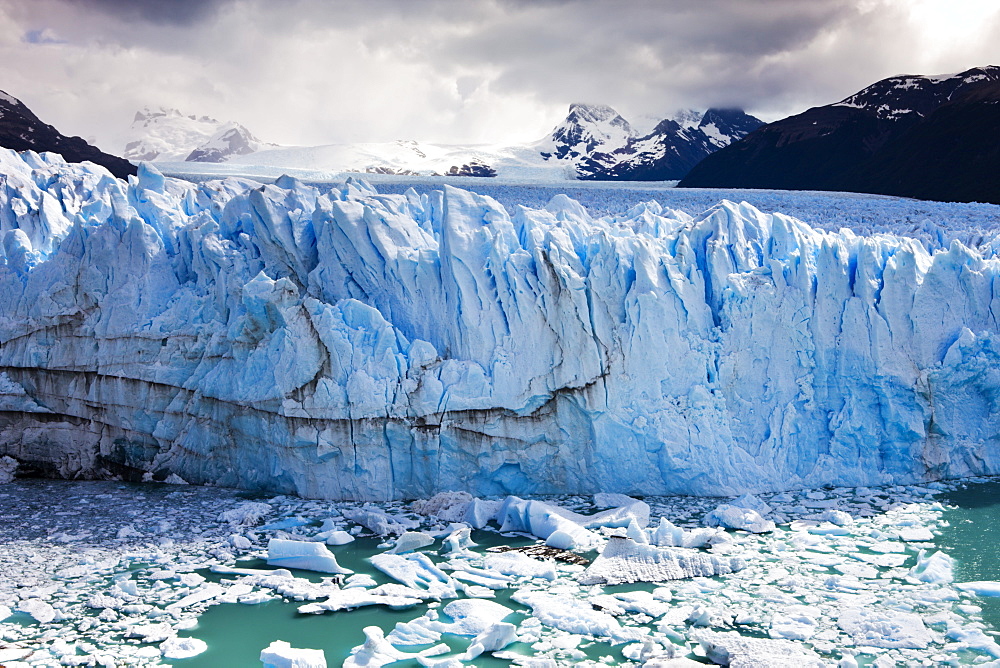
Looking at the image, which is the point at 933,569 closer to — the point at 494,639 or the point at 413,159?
the point at 494,639

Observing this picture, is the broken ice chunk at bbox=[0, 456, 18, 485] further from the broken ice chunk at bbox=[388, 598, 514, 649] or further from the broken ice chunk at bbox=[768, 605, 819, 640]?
the broken ice chunk at bbox=[768, 605, 819, 640]

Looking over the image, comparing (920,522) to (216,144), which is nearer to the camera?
(920,522)

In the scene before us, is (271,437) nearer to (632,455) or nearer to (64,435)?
(64,435)

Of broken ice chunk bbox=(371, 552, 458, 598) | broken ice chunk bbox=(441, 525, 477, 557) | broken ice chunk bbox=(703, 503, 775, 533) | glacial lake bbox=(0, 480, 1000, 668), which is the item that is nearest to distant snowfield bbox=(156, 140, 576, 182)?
glacial lake bbox=(0, 480, 1000, 668)

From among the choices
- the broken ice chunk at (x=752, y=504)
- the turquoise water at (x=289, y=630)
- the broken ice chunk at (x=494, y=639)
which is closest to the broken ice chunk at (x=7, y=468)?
the turquoise water at (x=289, y=630)

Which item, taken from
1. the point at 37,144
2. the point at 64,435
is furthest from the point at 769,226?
the point at 37,144
